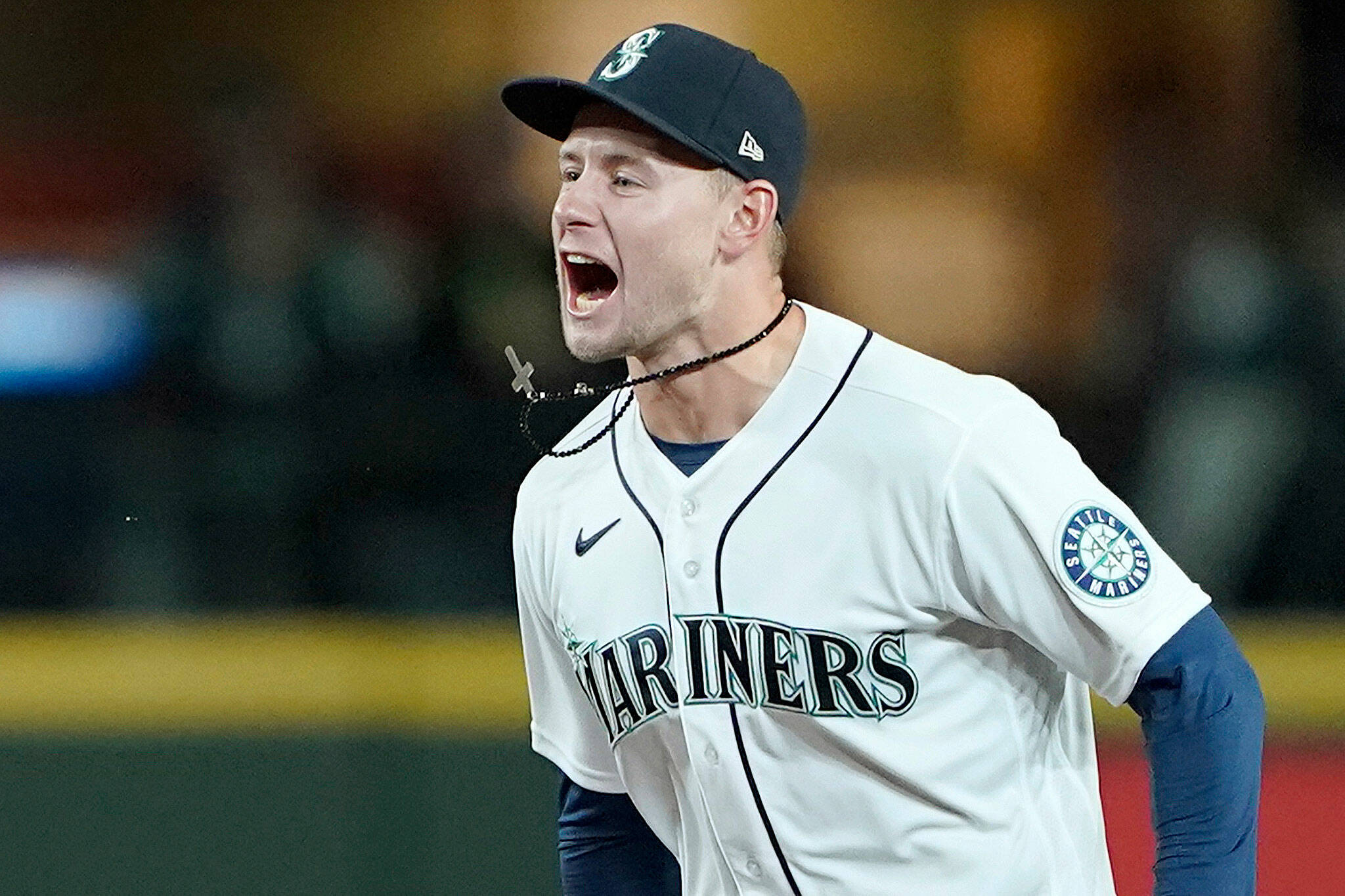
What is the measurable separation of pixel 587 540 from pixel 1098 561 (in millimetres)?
475

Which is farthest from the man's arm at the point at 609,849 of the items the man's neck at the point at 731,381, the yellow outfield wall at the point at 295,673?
the yellow outfield wall at the point at 295,673

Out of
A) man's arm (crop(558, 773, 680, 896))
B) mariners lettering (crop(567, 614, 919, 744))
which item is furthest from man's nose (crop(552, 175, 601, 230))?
man's arm (crop(558, 773, 680, 896))

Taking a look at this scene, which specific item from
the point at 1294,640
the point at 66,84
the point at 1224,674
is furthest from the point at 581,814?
the point at 66,84

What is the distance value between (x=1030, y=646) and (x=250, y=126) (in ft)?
6.72

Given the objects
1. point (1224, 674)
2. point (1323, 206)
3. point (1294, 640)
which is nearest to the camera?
point (1224, 674)

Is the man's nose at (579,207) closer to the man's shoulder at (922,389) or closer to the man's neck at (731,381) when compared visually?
the man's neck at (731,381)

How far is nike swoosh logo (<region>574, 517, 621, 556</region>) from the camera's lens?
158 cm

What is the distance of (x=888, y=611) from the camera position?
1.42m

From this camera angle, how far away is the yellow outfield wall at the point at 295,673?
2.77m

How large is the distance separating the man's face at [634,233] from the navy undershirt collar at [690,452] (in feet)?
0.36

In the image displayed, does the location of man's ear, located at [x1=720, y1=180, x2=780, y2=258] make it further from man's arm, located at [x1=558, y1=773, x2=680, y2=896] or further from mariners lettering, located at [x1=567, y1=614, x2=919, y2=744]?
man's arm, located at [x1=558, y1=773, x2=680, y2=896]

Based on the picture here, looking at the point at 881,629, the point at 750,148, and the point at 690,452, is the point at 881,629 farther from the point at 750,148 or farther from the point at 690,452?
the point at 750,148

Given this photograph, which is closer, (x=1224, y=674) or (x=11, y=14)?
(x=1224, y=674)

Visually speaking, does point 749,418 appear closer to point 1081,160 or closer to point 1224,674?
point 1224,674
